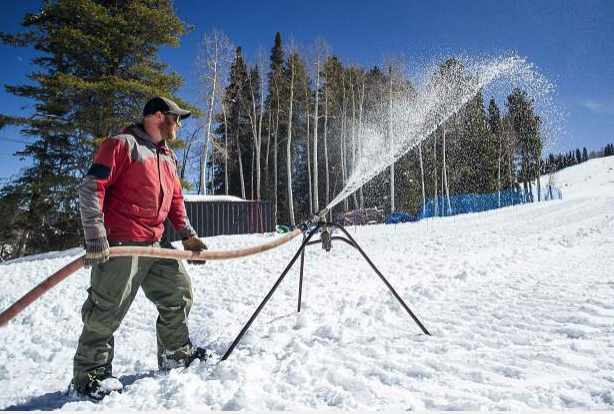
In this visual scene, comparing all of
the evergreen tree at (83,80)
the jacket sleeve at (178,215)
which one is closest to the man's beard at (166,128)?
the jacket sleeve at (178,215)

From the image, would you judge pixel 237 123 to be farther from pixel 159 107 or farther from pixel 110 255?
pixel 110 255

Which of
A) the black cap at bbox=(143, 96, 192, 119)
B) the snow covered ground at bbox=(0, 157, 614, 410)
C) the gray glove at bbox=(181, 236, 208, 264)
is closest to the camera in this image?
the snow covered ground at bbox=(0, 157, 614, 410)

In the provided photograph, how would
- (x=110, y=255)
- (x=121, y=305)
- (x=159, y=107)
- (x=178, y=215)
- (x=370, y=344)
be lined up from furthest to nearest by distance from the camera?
(x=178, y=215)
(x=370, y=344)
(x=159, y=107)
(x=121, y=305)
(x=110, y=255)

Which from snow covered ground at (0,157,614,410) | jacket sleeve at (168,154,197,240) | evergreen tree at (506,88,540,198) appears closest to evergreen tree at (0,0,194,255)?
snow covered ground at (0,157,614,410)

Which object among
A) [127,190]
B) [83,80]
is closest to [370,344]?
[127,190]

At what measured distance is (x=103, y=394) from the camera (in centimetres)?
251

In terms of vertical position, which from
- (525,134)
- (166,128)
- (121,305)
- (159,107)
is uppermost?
(525,134)

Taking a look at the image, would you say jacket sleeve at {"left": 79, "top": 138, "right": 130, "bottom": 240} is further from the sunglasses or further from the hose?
the sunglasses

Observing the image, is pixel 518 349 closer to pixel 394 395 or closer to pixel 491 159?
pixel 394 395

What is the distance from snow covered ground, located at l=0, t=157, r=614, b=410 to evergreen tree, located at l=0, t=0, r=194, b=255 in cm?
937

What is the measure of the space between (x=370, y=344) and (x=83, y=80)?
50.8 ft

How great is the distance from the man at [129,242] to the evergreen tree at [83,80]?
40.4 feet

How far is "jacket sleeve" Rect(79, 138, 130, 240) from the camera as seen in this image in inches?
95.5

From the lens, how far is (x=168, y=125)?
3.03 m
